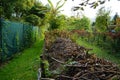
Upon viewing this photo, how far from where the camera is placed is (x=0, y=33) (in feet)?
34.8

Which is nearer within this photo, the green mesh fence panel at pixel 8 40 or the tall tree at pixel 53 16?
the green mesh fence panel at pixel 8 40

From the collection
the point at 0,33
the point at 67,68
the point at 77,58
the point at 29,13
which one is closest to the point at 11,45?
the point at 0,33

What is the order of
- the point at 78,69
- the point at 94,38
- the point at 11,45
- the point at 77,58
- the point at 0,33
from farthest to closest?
the point at 94,38, the point at 11,45, the point at 0,33, the point at 77,58, the point at 78,69

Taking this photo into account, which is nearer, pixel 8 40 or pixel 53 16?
pixel 8 40

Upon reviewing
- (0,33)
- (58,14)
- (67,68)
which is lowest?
(67,68)

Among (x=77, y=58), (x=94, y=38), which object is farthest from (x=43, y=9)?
(x=77, y=58)

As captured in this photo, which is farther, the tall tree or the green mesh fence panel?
the tall tree

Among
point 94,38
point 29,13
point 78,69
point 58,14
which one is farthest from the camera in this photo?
point 29,13

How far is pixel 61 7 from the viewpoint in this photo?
27953 mm

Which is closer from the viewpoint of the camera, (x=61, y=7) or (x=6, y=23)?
(x=6, y=23)

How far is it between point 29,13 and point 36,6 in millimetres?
1810

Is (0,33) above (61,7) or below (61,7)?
below

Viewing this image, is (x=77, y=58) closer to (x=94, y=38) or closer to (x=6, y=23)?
(x=6, y=23)

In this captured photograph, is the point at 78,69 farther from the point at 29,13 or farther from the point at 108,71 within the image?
the point at 29,13
